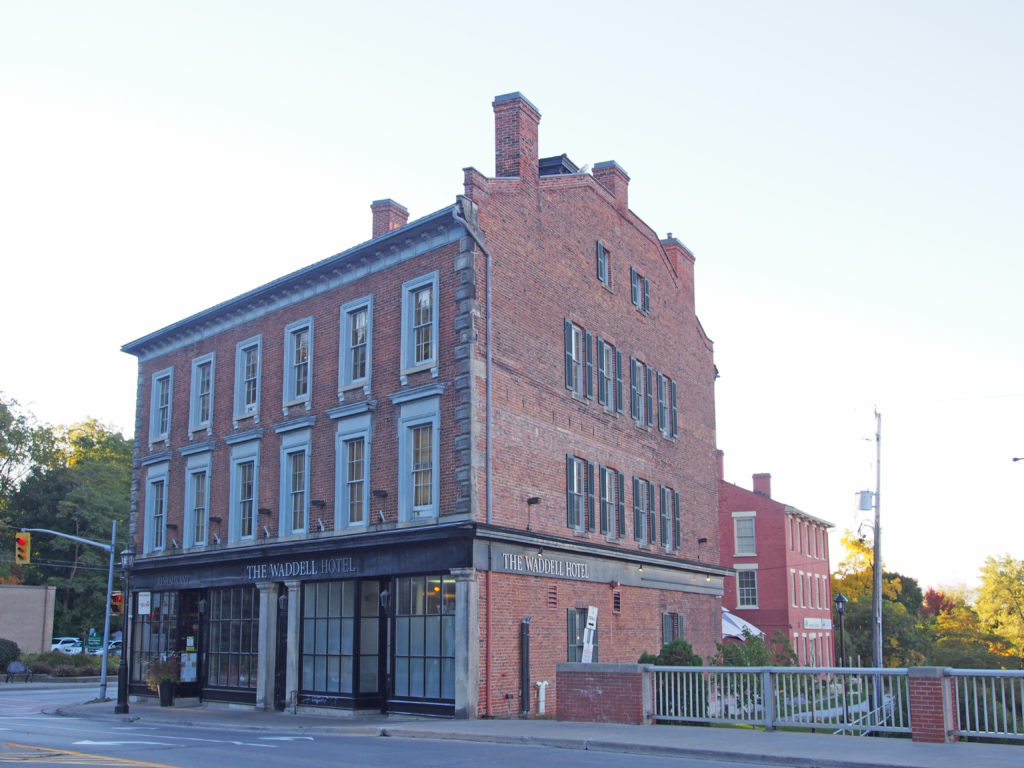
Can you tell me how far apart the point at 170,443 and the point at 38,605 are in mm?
31851

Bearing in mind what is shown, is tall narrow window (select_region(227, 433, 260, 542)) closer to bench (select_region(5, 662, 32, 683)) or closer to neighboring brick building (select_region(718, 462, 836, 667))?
bench (select_region(5, 662, 32, 683))

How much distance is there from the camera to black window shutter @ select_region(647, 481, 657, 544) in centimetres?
3200

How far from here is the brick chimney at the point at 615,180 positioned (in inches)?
1289

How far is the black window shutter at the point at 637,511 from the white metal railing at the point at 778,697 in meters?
11.6

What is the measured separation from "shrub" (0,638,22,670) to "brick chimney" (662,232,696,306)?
36.2 m

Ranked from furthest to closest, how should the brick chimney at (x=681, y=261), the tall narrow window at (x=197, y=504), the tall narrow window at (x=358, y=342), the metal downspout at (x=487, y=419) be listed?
the brick chimney at (x=681, y=261) → the tall narrow window at (x=197, y=504) → the tall narrow window at (x=358, y=342) → the metal downspout at (x=487, y=419)

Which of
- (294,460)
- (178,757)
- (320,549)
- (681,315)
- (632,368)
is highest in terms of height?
(681,315)

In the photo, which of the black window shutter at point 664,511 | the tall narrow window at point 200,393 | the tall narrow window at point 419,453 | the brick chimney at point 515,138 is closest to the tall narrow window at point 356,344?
the tall narrow window at point 419,453

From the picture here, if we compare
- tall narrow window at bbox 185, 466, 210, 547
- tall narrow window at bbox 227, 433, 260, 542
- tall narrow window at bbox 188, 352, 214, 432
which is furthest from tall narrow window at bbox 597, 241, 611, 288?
tall narrow window at bbox 185, 466, 210, 547

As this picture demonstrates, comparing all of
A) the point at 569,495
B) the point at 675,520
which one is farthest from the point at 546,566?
the point at 675,520

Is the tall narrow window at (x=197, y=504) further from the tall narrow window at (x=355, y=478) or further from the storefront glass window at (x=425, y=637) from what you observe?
the storefront glass window at (x=425, y=637)

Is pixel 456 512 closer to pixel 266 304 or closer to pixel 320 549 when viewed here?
pixel 320 549

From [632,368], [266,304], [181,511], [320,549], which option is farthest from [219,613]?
[632,368]

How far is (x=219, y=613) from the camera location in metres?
30.2
